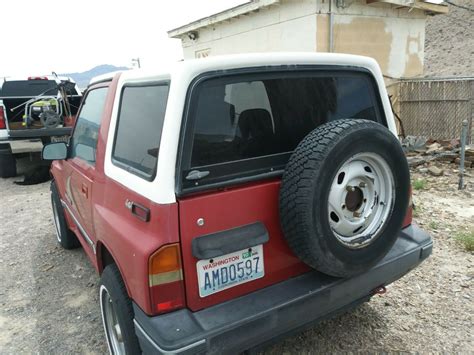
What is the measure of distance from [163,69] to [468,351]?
8.42 feet

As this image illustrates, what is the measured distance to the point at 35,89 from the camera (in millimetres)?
9281

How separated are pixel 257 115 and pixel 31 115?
761cm

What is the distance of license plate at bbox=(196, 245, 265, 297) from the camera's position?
1.78 m

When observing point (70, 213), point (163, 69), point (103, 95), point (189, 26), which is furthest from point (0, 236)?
point (189, 26)

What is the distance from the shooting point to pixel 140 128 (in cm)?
207

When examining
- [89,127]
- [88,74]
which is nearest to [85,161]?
[89,127]

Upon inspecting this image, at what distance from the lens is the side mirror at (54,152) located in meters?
3.15

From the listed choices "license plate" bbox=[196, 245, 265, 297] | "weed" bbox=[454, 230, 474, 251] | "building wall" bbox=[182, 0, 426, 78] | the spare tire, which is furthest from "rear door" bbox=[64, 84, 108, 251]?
"building wall" bbox=[182, 0, 426, 78]

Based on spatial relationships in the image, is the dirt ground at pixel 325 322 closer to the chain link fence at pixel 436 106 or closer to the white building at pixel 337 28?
the chain link fence at pixel 436 106

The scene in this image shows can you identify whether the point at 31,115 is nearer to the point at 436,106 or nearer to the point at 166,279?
the point at 166,279

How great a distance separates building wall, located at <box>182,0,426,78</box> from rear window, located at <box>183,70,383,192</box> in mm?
6772

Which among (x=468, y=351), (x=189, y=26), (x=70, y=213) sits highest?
(x=189, y=26)

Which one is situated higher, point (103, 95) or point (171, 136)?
point (103, 95)

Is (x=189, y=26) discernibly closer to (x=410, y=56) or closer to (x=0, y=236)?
(x=410, y=56)
